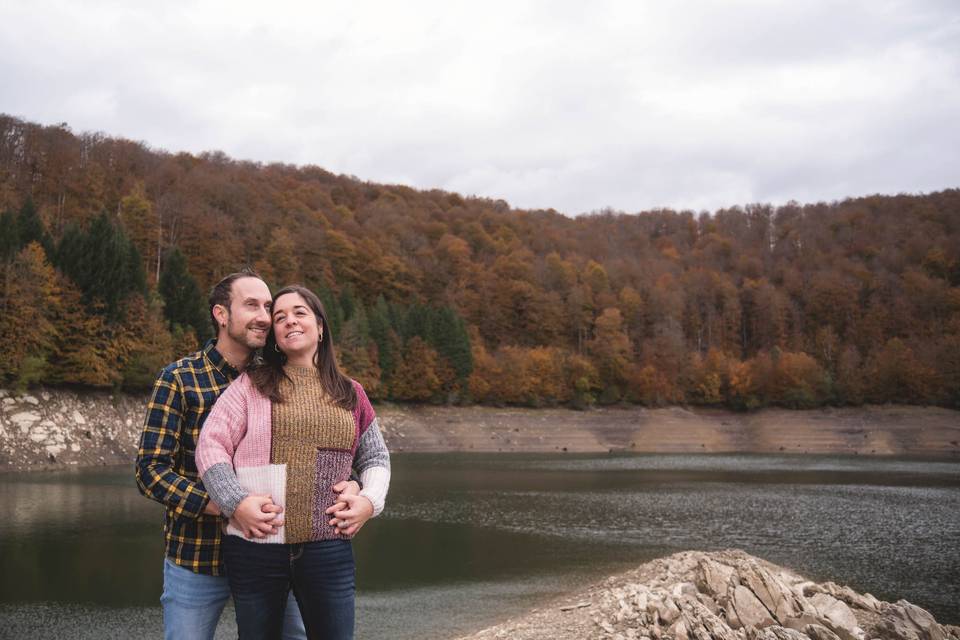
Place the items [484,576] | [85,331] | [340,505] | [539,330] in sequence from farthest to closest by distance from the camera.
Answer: [539,330] < [85,331] < [484,576] < [340,505]

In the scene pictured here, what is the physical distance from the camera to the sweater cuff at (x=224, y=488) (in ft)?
11.8

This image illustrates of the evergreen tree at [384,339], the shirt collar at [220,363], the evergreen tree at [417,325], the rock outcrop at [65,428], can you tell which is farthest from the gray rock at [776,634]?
the evergreen tree at [417,325]

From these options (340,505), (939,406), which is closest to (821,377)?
(939,406)

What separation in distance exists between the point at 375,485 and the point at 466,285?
107889mm

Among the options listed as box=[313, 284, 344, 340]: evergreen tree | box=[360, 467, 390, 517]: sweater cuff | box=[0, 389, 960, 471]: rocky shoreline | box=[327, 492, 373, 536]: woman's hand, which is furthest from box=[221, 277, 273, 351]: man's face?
box=[313, 284, 344, 340]: evergreen tree

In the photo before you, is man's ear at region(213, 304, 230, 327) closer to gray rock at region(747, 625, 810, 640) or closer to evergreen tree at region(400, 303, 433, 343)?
gray rock at region(747, 625, 810, 640)

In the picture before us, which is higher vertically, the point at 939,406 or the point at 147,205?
the point at 147,205

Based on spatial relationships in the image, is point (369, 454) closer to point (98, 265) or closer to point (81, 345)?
point (81, 345)

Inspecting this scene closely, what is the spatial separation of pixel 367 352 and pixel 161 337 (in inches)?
994

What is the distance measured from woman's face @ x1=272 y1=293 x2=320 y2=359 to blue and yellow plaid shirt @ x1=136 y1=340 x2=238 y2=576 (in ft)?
2.02

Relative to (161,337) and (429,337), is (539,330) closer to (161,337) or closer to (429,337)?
(429,337)

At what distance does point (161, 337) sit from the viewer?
53938 millimetres

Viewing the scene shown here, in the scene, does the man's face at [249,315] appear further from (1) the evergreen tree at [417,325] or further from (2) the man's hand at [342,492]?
(1) the evergreen tree at [417,325]

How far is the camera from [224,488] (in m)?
3.61
